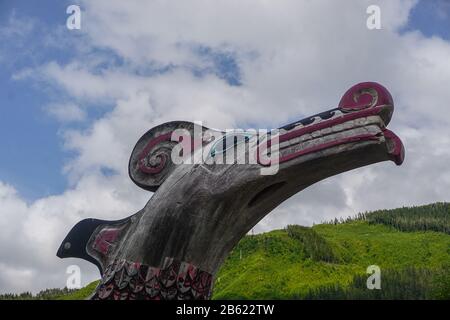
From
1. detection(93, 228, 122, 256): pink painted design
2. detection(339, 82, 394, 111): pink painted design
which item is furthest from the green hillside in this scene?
detection(93, 228, 122, 256): pink painted design

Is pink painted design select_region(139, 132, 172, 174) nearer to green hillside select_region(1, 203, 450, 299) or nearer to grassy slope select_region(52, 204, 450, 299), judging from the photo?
green hillside select_region(1, 203, 450, 299)

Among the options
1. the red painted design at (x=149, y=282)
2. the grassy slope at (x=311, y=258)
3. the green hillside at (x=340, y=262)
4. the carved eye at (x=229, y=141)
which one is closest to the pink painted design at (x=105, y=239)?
the red painted design at (x=149, y=282)

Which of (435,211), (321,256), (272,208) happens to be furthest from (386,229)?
(272,208)

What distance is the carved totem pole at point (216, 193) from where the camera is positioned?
484 cm

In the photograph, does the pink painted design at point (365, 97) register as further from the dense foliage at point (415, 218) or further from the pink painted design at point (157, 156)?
the dense foliage at point (415, 218)

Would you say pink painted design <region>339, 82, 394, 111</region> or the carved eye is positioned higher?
pink painted design <region>339, 82, 394, 111</region>

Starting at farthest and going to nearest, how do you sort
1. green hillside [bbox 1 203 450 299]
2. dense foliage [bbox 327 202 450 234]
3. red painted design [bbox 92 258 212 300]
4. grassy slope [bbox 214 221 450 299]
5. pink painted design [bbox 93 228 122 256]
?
1. dense foliage [bbox 327 202 450 234]
2. grassy slope [bbox 214 221 450 299]
3. green hillside [bbox 1 203 450 299]
4. pink painted design [bbox 93 228 122 256]
5. red painted design [bbox 92 258 212 300]

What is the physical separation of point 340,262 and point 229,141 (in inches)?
753

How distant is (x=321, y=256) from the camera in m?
23.1

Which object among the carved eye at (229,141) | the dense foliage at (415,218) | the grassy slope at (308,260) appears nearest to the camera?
the carved eye at (229,141)

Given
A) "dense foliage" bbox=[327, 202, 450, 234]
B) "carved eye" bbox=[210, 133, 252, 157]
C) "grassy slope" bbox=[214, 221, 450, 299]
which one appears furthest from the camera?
"dense foliage" bbox=[327, 202, 450, 234]

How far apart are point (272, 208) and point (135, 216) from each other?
1.24 metres

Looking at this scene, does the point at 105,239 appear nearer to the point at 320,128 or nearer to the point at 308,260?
the point at 320,128

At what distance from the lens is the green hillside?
1736 centimetres
